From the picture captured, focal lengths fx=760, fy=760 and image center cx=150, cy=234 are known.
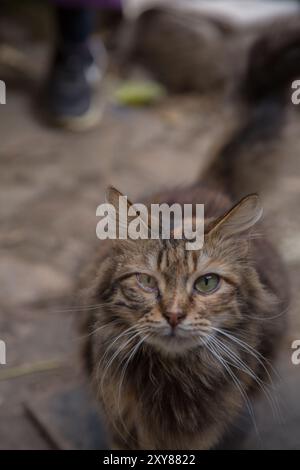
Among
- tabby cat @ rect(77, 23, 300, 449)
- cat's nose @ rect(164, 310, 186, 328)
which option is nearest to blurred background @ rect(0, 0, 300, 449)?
tabby cat @ rect(77, 23, 300, 449)

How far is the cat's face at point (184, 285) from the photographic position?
1.43 metres

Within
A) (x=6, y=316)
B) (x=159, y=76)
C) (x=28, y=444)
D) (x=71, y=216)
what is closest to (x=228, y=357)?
(x=28, y=444)

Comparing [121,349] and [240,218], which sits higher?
[240,218]

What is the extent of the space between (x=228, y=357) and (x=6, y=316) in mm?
1027

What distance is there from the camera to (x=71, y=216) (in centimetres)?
289

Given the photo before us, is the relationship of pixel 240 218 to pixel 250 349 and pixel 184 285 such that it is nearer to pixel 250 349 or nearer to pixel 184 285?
pixel 184 285

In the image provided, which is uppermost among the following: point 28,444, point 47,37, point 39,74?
point 47,37

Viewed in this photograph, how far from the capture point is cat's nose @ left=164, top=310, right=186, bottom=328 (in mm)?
1409

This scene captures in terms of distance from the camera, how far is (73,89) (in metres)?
3.69

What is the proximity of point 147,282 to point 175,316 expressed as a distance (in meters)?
0.10

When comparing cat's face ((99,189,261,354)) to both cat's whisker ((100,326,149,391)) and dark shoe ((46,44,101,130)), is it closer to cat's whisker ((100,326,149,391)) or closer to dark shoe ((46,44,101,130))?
cat's whisker ((100,326,149,391))

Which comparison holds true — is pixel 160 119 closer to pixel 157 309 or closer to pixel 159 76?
pixel 159 76

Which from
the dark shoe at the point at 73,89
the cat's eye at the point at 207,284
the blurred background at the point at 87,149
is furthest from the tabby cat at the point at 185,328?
the dark shoe at the point at 73,89

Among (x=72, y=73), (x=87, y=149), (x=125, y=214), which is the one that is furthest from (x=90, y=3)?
(x=125, y=214)
